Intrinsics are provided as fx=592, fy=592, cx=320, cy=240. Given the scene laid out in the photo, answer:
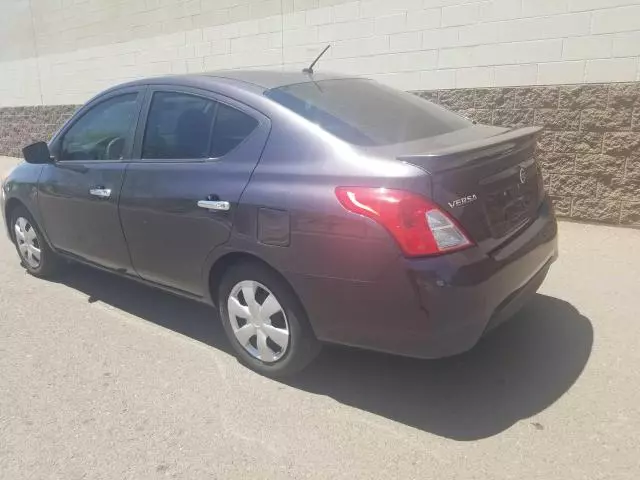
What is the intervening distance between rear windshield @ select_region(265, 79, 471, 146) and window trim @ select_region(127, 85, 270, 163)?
0.15 metres

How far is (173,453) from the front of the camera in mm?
2740

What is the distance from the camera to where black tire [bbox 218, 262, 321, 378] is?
3.10 metres

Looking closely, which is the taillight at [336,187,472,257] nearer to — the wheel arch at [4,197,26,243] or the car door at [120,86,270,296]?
the car door at [120,86,270,296]

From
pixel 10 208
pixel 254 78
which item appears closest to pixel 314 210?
pixel 254 78

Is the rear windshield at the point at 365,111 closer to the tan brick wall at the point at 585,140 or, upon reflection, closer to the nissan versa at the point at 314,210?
the nissan versa at the point at 314,210

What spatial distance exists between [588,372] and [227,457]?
2007 mm

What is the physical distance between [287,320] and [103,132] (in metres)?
2.13

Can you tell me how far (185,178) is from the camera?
3490 mm

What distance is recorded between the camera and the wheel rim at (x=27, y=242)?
5.16 m

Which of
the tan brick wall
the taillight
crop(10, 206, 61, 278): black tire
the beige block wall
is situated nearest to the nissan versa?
the taillight

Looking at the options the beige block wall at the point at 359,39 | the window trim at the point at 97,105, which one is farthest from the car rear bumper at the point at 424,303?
the beige block wall at the point at 359,39

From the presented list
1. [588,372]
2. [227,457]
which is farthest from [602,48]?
[227,457]

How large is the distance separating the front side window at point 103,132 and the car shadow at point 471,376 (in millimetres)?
Answer: 1286

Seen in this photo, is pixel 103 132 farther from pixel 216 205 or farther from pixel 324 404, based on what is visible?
pixel 324 404
